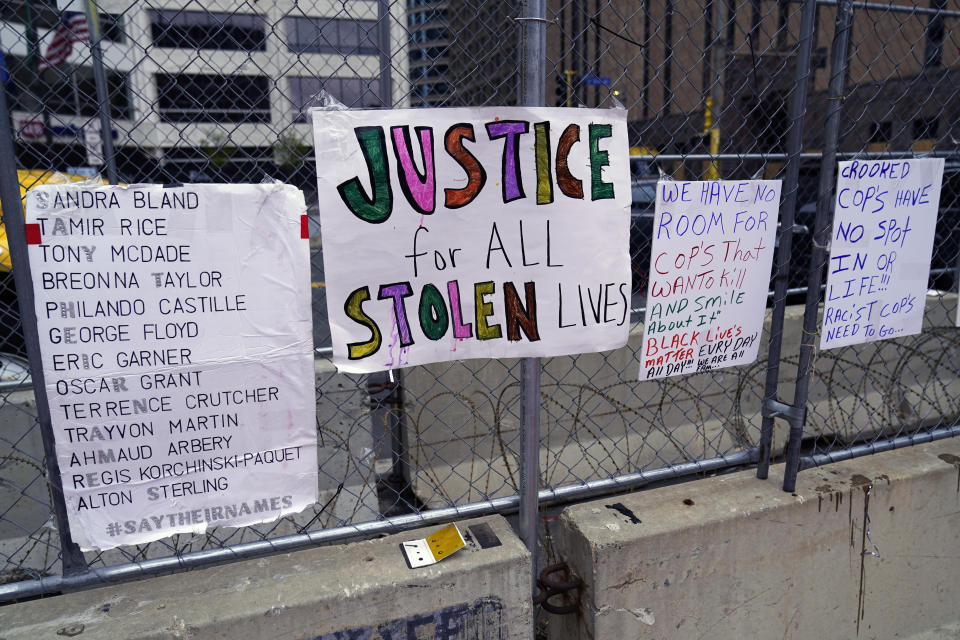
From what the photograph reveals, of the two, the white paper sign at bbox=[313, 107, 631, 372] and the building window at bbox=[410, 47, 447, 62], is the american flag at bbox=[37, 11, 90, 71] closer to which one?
the white paper sign at bbox=[313, 107, 631, 372]

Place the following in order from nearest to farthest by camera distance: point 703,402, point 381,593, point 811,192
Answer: point 381,593, point 703,402, point 811,192

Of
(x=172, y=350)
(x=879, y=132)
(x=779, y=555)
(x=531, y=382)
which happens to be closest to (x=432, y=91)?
(x=879, y=132)

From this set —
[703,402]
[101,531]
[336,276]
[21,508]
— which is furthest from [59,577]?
[703,402]

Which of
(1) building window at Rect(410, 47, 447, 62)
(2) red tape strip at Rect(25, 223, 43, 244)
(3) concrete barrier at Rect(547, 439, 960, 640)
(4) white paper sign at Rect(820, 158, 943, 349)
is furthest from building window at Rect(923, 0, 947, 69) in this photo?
(2) red tape strip at Rect(25, 223, 43, 244)

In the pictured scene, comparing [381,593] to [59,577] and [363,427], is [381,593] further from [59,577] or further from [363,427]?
[363,427]

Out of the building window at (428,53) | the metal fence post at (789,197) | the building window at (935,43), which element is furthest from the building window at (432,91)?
the building window at (935,43)

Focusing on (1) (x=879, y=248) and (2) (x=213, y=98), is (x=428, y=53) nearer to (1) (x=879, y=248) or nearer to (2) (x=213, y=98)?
(2) (x=213, y=98)

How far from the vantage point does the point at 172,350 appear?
1.80 meters

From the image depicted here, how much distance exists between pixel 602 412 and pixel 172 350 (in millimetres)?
3076

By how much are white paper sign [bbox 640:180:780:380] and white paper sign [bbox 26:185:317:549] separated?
1196 mm

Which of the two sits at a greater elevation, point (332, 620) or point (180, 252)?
point (180, 252)

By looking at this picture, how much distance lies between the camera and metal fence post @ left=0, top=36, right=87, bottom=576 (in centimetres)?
166

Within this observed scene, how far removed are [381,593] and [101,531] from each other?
32.6 inches

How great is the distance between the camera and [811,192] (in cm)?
798
